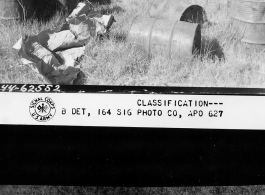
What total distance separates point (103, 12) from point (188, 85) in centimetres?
96

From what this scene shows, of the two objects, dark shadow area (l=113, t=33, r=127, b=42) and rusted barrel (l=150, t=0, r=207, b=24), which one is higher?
rusted barrel (l=150, t=0, r=207, b=24)

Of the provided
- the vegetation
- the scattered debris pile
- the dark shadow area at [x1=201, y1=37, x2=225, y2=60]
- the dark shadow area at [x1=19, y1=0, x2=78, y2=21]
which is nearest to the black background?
the vegetation

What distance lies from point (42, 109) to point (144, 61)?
91cm

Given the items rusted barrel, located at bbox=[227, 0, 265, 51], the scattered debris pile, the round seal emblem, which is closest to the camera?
the round seal emblem

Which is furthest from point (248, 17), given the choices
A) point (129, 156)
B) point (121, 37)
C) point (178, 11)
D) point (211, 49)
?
point (129, 156)

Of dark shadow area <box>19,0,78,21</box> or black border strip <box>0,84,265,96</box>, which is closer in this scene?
black border strip <box>0,84,265,96</box>

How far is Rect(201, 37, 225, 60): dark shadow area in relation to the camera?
3314 mm

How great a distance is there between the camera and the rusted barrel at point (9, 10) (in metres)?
3.18

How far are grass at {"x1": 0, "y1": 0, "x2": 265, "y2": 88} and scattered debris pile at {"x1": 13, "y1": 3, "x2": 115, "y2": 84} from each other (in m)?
0.05

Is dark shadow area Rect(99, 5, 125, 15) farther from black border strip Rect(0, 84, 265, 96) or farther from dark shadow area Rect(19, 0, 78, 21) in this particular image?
black border strip Rect(0, 84, 265, 96)

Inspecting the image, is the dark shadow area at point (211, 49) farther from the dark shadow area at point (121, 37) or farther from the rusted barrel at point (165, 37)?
the dark shadow area at point (121, 37)

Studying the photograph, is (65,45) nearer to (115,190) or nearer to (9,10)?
(9,10)

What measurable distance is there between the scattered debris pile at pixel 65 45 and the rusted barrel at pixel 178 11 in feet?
1.29

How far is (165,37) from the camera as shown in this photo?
3.36 meters
